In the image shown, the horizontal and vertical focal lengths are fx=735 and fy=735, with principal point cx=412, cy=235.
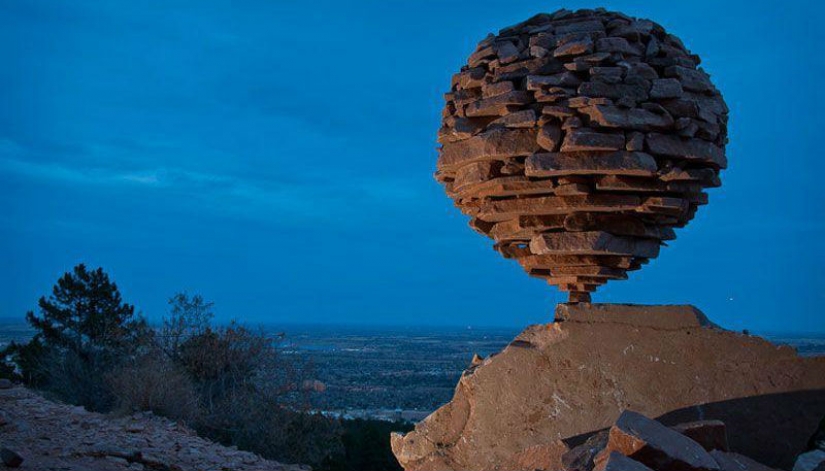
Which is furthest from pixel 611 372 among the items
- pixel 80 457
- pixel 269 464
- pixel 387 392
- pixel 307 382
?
pixel 387 392

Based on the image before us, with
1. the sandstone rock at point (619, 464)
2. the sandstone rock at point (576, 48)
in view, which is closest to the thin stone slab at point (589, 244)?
the sandstone rock at point (576, 48)

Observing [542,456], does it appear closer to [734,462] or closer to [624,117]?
[734,462]

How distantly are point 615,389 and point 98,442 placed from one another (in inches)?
220

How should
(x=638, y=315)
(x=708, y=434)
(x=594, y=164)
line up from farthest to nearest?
(x=594, y=164), (x=638, y=315), (x=708, y=434)

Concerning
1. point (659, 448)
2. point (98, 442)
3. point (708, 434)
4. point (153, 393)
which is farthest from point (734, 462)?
point (153, 393)

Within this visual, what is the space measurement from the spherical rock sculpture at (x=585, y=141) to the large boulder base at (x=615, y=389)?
0.64m

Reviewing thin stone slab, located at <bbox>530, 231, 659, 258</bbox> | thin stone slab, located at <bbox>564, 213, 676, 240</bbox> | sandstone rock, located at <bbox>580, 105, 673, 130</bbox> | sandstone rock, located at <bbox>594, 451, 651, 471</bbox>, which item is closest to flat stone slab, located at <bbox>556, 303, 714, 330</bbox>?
thin stone slab, located at <bbox>530, 231, 659, 258</bbox>

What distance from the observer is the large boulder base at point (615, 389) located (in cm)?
391

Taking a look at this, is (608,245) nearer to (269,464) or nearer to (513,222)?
(513,222)

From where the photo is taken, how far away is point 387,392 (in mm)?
19562

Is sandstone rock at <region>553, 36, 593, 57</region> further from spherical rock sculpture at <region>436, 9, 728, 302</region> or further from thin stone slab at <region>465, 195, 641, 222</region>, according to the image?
thin stone slab at <region>465, 195, 641, 222</region>

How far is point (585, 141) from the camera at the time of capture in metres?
4.36

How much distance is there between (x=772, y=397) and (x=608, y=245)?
1.32m

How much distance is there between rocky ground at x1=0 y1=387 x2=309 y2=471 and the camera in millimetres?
6594
